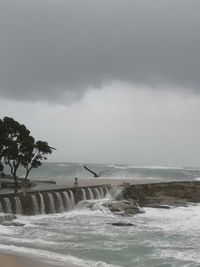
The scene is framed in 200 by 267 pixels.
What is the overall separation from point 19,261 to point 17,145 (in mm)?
27293

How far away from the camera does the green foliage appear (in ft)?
142

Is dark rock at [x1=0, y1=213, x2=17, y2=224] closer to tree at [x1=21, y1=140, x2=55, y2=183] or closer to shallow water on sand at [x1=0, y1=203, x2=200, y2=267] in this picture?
shallow water on sand at [x1=0, y1=203, x2=200, y2=267]

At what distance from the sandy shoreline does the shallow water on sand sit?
71 cm

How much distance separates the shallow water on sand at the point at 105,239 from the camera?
1977 cm

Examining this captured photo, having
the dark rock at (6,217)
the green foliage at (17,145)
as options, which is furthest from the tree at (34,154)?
the dark rock at (6,217)

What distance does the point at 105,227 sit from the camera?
28.9 m

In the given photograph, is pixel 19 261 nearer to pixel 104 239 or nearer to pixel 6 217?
pixel 104 239

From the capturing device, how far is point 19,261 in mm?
17359

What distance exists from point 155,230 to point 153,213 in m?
8.89

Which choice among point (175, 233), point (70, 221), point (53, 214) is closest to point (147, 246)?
point (175, 233)

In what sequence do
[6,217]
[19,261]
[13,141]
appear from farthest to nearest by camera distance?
[13,141], [6,217], [19,261]

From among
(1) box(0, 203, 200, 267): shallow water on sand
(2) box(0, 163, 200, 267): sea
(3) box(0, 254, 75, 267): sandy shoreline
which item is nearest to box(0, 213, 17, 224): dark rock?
(2) box(0, 163, 200, 267): sea

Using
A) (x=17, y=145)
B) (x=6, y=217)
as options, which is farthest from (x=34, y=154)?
(x=6, y=217)

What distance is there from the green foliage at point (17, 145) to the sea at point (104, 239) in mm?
9995
